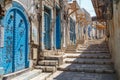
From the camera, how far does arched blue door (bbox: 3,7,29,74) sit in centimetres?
688

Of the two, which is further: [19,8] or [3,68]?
[19,8]

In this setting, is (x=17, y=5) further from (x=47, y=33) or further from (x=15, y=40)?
A: (x=47, y=33)

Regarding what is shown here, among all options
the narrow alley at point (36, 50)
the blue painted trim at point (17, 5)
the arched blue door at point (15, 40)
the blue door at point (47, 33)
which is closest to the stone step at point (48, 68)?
the narrow alley at point (36, 50)

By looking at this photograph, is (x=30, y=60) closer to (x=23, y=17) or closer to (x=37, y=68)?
(x=37, y=68)

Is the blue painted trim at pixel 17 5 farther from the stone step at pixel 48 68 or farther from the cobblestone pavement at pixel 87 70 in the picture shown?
the cobblestone pavement at pixel 87 70

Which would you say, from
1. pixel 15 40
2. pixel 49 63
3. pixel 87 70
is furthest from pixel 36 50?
pixel 87 70

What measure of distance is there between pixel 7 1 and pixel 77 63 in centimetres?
549

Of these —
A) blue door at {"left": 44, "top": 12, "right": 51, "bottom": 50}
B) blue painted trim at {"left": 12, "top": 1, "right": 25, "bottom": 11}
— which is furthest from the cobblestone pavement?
blue painted trim at {"left": 12, "top": 1, "right": 25, "bottom": 11}

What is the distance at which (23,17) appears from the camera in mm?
8195

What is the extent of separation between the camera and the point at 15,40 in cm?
743

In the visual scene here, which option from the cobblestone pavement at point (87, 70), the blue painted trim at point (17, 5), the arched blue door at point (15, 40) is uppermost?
the blue painted trim at point (17, 5)

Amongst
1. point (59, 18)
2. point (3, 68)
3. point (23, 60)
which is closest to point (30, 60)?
point (23, 60)

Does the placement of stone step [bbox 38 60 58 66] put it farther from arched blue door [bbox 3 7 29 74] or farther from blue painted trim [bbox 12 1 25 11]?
blue painted trim [bbox 12 1 25 11]

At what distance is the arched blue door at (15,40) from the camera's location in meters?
6.88
